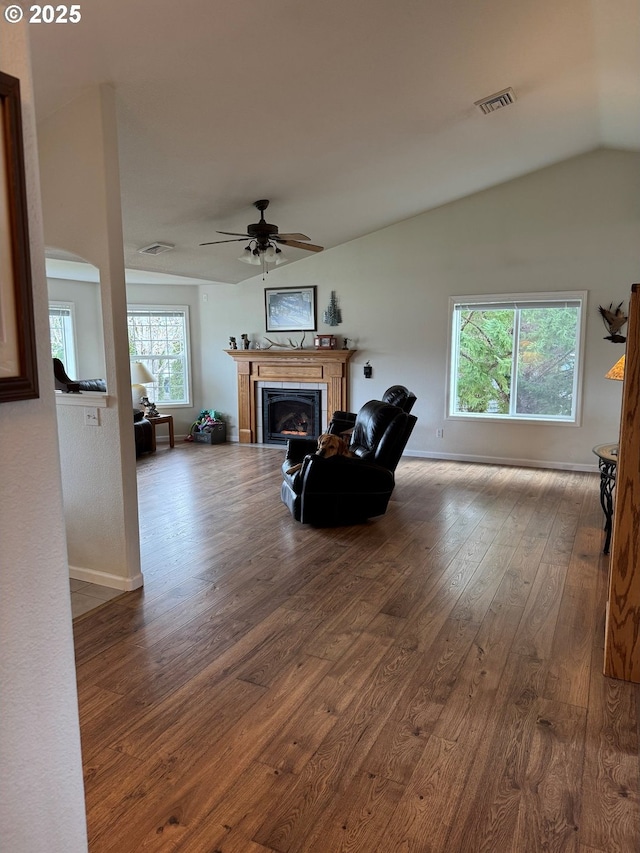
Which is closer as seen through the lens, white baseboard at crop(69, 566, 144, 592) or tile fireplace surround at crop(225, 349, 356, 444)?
white baseboard at crop(69, 566, 144, 592)

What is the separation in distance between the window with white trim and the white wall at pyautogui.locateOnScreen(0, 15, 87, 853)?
7788 millimetres

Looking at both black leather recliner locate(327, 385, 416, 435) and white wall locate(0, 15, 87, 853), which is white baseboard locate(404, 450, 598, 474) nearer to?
black leather recliner locate(327, 385, 416, 435)

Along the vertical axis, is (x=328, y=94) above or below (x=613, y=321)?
above

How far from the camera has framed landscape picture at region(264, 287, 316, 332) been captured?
7930 millimetres

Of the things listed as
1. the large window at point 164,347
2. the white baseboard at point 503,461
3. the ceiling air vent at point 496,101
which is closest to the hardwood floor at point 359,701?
the white baseboard at point 503,461

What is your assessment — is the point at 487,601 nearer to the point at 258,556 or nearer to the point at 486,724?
the point at 486,724

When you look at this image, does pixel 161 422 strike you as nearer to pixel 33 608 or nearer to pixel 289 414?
pixel 289 414

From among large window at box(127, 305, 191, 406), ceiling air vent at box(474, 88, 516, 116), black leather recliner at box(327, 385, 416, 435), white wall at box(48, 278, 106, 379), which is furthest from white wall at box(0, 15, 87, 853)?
large window at box(127, 305, 191, 406)

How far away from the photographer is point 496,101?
441 centimetres

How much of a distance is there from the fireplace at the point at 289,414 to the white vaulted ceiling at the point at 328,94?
269 centimetres

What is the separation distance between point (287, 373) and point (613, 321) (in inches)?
171

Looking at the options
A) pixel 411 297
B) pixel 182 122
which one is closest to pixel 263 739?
pixel 182 122

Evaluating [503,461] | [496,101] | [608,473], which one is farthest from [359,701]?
[503,461]

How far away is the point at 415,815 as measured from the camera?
67.9 inches
